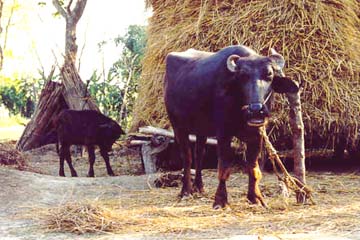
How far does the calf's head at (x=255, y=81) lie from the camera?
656cm

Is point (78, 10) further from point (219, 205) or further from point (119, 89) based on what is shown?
point (219, 205)

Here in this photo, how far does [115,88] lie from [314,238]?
47.3ft

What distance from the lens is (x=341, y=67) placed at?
34.6ft

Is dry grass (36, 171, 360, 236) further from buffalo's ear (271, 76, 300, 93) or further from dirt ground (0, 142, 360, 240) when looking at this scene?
buffalo's ear (271, 76, 300, 93)

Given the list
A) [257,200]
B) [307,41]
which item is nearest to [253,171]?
[257,200]

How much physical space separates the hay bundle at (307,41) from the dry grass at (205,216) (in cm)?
197

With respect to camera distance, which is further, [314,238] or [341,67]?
[341,67]

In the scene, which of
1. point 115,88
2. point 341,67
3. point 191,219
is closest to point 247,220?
point 191,219

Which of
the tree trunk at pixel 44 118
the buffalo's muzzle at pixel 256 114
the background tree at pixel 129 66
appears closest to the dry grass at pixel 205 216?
the buffalo's muzzle at pixel 256 114

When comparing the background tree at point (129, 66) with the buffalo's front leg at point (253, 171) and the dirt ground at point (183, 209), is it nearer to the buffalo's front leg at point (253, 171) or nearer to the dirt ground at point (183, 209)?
the dirt ground at point (183, 209)

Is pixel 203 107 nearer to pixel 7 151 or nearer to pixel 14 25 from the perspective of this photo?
pixel 7 151

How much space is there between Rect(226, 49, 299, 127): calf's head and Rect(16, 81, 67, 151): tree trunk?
993 cm

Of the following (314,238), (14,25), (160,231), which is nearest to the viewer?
(314,238)

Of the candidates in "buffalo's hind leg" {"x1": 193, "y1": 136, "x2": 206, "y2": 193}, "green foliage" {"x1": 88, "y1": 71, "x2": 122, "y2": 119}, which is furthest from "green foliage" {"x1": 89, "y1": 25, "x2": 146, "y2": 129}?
"buffalo's hind leg" {"x1": 193, "y1": 136, "x2": 206, "y2": 193}
